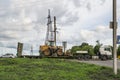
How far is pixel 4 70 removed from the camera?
62.0ft

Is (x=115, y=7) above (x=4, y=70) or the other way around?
above

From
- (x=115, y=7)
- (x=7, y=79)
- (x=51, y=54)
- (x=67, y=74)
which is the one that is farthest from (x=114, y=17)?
(x=51, y=54)

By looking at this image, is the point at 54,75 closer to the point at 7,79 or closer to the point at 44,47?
the point at 7,79

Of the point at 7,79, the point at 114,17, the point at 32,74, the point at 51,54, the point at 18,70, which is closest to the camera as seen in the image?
the point at 7,79

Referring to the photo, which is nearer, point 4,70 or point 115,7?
point 4,70

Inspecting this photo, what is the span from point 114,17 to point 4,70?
749 cm

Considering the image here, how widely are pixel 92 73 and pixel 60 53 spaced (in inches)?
1480

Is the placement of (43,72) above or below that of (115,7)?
below

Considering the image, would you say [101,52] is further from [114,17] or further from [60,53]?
[114,17]

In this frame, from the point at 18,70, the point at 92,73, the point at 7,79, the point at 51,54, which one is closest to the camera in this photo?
the point at 7,79

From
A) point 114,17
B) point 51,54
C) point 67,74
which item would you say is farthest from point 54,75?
point 51,54

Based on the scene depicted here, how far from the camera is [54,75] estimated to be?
1809 centimetres

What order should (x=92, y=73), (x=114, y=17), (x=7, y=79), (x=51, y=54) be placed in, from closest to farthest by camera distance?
(x=7, y=79)
(x=92, y=73)
(x=114, y=17)
(x=51, y=54)

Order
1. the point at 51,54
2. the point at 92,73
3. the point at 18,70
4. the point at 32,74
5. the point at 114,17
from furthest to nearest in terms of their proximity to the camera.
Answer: the point at 51,54
the point at 114,17
the point at 92,73
the point at 18,70
the point at 32,74
